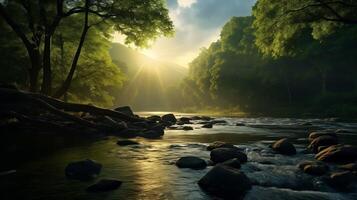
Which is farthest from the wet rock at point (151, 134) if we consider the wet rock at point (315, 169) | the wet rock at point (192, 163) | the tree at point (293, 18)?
the wet rock at point (315, 169)

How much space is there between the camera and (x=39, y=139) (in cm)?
1750

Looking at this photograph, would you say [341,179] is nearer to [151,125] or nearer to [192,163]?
[192,163]

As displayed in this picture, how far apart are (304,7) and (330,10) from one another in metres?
1.73

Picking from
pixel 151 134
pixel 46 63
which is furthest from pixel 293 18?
pixel 46 63

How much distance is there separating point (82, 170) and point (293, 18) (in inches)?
733

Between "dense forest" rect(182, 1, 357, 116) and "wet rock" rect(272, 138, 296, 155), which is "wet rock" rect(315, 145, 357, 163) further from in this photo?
"dense forest" rect(182, 1, 357, 116)

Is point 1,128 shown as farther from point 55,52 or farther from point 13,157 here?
point 55,52

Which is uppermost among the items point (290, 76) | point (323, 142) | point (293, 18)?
point (290, 76)

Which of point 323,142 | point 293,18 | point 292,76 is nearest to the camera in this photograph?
point 323,142

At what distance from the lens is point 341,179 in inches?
356

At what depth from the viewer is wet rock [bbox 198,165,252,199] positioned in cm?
819

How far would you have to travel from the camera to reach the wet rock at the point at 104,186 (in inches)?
320

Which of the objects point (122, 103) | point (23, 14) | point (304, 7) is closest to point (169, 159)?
point (304, 7)

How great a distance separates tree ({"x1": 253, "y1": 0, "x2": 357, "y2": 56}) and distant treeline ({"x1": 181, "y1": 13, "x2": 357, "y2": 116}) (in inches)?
22.7
